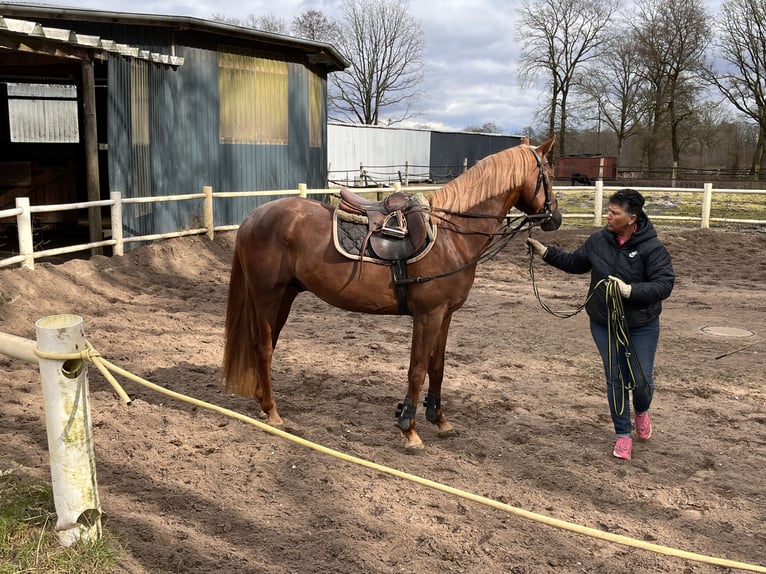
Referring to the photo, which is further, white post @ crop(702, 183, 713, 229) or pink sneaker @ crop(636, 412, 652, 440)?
white post @ crop(702, 183, 713, 229)

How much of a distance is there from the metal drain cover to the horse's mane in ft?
13.9

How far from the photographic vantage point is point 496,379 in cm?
564

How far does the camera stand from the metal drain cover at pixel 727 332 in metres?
7.11

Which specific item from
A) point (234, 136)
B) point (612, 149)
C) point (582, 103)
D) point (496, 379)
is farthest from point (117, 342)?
point (612, 149)

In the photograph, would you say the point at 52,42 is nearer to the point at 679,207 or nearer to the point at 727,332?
the point at 727,332

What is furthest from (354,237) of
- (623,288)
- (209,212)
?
(209,212)

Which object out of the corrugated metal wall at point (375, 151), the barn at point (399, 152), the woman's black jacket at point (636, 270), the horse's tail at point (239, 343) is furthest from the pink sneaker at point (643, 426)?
the corrugated metal wall at point (375, 151)

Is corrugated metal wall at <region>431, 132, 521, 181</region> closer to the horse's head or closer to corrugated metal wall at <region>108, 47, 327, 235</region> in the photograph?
corrugated metal wall at <region>108, 47, 327, 235</region>

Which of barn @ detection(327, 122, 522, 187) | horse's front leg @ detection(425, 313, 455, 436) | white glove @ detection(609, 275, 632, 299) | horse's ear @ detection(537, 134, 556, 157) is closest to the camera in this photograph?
white glove @ detection(609, 275, 632, 299)

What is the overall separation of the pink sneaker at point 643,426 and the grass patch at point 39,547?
11.0 feet

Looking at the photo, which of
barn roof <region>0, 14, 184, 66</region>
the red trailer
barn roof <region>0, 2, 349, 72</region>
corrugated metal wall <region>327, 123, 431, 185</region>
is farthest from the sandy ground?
the red trailer

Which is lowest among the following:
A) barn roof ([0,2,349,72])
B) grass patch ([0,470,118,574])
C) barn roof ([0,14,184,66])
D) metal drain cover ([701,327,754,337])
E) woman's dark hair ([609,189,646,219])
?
metal drain cover ([701,327,754,337])

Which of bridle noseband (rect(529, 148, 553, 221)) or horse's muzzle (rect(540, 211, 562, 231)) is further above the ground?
bridle noseband (rect(529, 148, 553, 221))

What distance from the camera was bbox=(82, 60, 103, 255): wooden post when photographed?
31.4ft
